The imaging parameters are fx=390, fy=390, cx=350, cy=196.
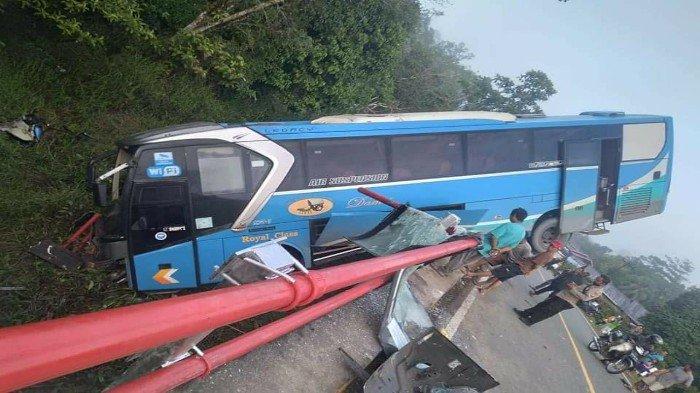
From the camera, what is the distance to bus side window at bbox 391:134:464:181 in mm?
6551

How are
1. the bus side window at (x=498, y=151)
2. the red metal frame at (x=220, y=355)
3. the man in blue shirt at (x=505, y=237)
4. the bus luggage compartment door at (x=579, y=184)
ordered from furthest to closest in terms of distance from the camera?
the bus luggage compartment door at (x=579, y=184), the bus side window at (x=498, y=151), the man in blue shirt at (x=505, y=237), the red metal frame at (x=220, y=355)

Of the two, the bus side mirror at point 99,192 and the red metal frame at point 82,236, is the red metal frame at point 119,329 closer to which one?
the bus side mirror at point 99,192

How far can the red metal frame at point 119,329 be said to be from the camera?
4.52ft

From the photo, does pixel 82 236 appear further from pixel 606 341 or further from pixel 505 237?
pixel 606 341

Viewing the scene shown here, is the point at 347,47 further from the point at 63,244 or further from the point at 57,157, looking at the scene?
the point at 63,244

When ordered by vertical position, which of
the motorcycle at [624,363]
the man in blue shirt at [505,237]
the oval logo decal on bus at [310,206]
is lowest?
the motorcycle at [624,363]

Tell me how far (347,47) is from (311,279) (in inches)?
354

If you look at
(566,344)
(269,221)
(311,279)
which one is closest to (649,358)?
(566,344)

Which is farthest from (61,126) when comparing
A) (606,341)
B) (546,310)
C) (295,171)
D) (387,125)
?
(606,341)

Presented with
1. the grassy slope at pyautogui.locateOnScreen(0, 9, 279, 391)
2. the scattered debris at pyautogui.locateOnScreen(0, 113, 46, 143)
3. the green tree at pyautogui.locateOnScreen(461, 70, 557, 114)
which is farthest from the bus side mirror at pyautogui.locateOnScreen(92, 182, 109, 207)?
the green tree at pyautogui.locateOnScreen(461, 70, 557, 114)

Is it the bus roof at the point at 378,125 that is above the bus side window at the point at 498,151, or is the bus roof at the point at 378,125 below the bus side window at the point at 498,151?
above

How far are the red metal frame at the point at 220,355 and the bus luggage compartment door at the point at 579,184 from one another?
5335 mm

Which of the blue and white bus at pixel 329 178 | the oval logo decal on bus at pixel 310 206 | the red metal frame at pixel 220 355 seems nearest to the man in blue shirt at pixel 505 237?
the blue and white bus at pixel 329 178

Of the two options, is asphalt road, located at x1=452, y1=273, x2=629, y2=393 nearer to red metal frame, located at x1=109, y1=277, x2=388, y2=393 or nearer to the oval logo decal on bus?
red metal frame, located at x1=109, y1=277, x2=388, y2=393
